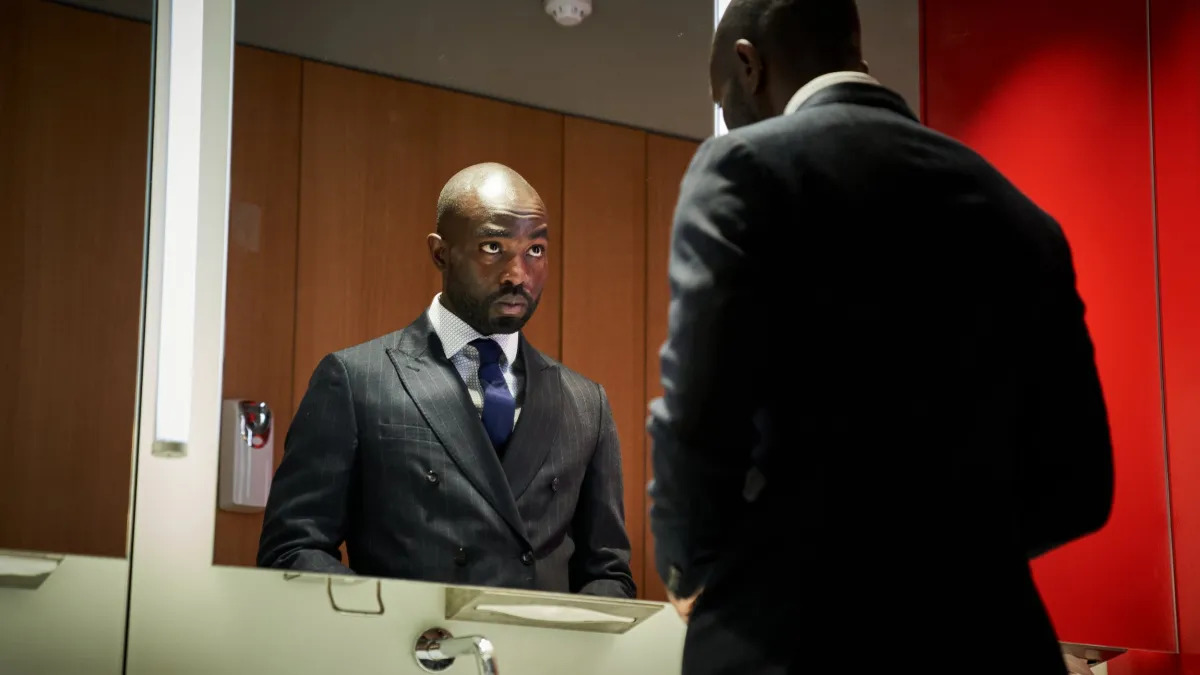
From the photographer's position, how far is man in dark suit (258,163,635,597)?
1.89 metres

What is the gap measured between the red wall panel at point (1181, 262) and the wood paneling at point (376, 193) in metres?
1.06

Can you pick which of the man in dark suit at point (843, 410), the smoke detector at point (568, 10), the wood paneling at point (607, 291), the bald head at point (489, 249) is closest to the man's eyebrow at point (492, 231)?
the bald head at point (489, 249)

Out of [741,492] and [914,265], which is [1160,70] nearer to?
[914,265]

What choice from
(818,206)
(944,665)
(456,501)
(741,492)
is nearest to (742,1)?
(818,206)

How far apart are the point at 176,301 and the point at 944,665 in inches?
50.7

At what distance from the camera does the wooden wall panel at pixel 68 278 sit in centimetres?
182

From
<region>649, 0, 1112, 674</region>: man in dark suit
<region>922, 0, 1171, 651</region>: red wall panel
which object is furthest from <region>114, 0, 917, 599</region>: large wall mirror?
<region>649, 0, 1112, 674</region>: man in dark suit

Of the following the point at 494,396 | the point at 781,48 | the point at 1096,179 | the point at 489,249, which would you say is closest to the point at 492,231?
the point at 489,249

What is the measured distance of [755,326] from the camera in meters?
1.08

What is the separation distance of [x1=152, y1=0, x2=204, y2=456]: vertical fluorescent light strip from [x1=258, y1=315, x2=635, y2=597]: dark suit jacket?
0.17 metres

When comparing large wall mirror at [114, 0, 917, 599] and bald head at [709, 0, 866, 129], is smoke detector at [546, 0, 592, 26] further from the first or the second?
bald head at [709, 0, 866, 129]

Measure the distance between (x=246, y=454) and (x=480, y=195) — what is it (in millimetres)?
522

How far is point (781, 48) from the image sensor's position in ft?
4.31

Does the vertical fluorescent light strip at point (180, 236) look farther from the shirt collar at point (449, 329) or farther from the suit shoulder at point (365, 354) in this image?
the shirt collar at point (449, 329)
